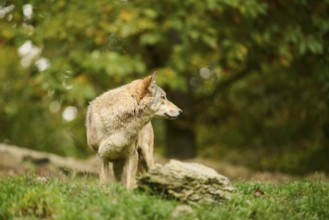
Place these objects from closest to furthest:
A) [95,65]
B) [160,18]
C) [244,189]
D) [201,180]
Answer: [201,180]
[244,189]
[95,65]
[160,18]

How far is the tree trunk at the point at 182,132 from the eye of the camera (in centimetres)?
1778

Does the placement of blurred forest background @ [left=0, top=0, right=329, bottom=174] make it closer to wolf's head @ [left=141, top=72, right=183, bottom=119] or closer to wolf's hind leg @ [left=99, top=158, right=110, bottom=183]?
wolf's head @ [left=141, top=72, right=183, bottom=119]

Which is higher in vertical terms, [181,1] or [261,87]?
[181,1]

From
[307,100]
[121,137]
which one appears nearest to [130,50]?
[307,100]

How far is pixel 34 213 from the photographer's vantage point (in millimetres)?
7004

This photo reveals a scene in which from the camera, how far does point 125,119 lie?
891cm

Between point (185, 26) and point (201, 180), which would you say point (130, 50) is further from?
point (201, 180)

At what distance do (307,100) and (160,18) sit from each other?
233 inches

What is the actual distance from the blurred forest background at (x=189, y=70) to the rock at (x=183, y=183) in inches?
185

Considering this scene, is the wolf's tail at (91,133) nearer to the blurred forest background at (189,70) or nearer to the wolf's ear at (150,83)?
the wolf's ear at (150,83)

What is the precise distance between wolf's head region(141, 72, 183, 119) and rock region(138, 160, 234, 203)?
60.6 inches

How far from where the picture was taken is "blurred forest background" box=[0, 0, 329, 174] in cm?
1428

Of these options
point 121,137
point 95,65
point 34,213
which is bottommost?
point 34,213

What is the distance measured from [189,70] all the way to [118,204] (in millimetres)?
11325
